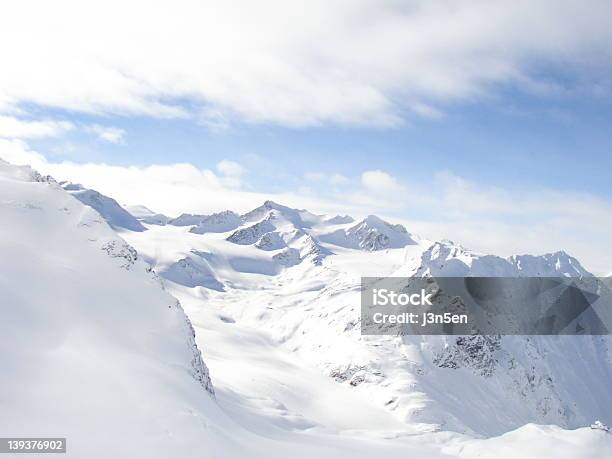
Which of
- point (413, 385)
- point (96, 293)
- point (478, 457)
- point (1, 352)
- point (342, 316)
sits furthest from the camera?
point (342, 316)

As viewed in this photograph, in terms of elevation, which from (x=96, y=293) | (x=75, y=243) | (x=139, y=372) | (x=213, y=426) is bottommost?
(x=213, y=426)

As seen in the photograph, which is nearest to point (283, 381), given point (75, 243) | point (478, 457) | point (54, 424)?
point (478, 457)

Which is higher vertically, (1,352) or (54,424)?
(1,352)

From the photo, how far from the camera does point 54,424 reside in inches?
1107

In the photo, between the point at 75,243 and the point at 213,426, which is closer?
the point at 213,426

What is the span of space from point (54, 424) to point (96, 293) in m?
21.7

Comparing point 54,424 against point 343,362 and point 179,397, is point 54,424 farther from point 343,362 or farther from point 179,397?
point 343,362

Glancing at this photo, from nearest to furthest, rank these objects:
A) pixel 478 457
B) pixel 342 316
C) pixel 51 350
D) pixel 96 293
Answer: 1. pixel 51 350
2. pixel 96 293
3. pixel 478 457
4. pixel 342 316

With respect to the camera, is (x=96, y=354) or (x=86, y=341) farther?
(x=86, y=341)

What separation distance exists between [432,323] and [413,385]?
5848cm

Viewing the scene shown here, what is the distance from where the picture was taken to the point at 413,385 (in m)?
141

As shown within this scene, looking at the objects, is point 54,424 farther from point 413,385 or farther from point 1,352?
point 413,385

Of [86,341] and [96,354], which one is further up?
[86,341]

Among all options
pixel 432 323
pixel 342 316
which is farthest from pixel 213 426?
pixel 432 323
